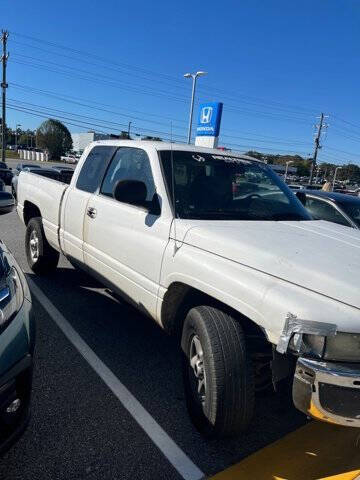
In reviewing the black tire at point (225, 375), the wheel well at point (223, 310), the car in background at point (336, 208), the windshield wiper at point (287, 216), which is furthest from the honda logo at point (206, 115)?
the black tire at point (225, 375)

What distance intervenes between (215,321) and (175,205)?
105 cm

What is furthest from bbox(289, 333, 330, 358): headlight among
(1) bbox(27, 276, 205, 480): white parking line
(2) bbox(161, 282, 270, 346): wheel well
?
(1) bbox(27, 276, 205, 480): white parking line

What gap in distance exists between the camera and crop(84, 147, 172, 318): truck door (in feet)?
10.7

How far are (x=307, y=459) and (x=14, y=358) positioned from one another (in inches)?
71.4

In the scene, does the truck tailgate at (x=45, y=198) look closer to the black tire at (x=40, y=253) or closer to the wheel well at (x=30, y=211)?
the wheel well at (x=30, y=211)

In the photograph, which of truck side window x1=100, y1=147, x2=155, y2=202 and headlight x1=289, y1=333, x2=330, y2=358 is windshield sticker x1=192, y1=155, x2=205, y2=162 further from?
headlight x1=289, y1=333, x2=330, y2=358

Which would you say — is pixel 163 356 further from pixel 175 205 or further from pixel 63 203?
pixel 63 203

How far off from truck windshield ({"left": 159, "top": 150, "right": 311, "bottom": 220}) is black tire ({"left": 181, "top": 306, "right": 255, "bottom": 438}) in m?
0.95

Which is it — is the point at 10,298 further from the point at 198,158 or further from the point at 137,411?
the point at 198,158

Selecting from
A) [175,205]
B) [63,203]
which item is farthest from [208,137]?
[175,205]

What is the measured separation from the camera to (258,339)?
2.79 meters

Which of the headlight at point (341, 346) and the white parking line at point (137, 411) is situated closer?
the headlight at point (341, 346)

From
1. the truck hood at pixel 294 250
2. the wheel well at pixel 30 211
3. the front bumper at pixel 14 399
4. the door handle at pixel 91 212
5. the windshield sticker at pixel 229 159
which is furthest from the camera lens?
the wheel well at pixel 30 211

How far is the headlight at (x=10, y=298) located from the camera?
2.09 m
